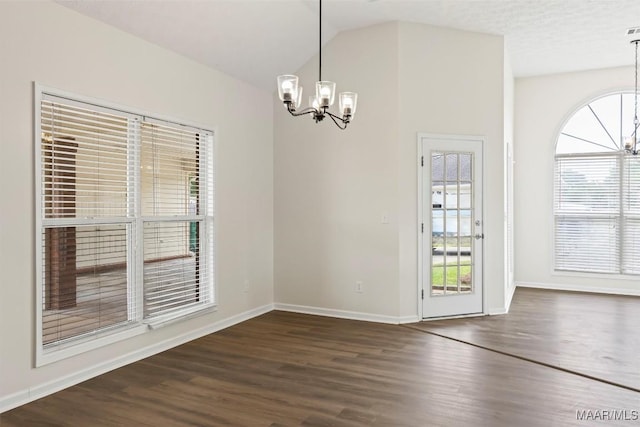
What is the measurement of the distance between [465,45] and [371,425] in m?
4.42

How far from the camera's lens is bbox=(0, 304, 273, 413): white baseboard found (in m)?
3.03

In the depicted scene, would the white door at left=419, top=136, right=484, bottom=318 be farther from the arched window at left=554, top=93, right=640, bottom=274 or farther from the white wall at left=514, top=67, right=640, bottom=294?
the arched window at left=554, top=93, right=640, bottom=274

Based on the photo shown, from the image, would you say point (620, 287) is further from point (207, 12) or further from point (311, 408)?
point (207, 12)

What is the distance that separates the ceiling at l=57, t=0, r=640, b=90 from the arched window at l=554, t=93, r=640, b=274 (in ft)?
4.19

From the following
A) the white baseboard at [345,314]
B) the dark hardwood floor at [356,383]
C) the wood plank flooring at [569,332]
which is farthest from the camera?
the white baseboard at [345,314]

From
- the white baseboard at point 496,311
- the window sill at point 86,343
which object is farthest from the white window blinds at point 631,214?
the window sill at point 86,343

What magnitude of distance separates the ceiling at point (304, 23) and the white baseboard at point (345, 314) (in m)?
2.80

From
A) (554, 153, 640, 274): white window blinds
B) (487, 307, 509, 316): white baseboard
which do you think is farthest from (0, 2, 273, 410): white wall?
(554, 153, 640, 274): white window blinds

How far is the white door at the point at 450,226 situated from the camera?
5.25m

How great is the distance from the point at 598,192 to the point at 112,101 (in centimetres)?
688

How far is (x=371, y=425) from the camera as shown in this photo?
2.73 meters

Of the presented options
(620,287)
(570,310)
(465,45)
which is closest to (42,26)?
(465,45)

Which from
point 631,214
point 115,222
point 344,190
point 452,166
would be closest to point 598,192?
point 631,214

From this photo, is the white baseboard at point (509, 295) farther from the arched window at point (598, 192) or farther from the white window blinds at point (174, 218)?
the white window blinds at point (174, 218)
